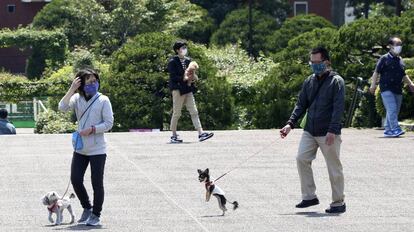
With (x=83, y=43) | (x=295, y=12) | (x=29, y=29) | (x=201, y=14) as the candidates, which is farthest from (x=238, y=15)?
(x=295, y=12)

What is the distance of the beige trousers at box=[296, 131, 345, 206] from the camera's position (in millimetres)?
12836

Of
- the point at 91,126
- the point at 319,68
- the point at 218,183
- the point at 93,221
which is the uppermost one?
the point at 319,68

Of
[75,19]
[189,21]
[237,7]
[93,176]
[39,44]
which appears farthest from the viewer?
[237,7]

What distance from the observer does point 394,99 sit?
21062 millimetres

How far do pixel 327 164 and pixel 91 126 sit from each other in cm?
259

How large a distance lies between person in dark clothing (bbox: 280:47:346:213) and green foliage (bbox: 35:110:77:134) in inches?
587

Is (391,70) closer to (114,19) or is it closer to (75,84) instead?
(75,84)

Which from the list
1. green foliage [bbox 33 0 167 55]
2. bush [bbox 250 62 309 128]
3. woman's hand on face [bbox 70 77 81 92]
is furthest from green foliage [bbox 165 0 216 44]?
woman's hand on face [bbox 70 77 81 92]

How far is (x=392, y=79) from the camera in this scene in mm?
20797

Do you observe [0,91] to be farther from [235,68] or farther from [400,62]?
[400,62]

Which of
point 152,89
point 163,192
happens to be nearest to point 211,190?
point 163,192

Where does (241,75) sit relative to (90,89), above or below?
below

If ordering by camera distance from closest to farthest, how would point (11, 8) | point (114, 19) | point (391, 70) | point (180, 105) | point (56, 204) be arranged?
point (56, 204) < point (180, 105) < point (391, 70) < point (114, 19) < point (11, 8)

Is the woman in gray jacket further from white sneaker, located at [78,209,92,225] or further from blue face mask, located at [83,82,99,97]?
white sneaker, located at [78,209,92,225]
